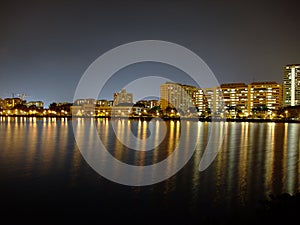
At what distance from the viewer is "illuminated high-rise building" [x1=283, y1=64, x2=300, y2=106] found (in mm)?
150125

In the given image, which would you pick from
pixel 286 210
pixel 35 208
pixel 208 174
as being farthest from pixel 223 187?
pixel 35 208

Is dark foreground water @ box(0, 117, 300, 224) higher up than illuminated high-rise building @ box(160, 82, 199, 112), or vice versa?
illuminated high-rise building @ box(160, 82, 199, 112)

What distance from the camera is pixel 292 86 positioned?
153000 millimetres

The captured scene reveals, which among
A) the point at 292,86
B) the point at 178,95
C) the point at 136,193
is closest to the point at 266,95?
the point at 292,86

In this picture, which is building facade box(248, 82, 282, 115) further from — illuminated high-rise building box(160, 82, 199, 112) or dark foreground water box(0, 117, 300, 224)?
dark foreground water box(0, 117, 300, 224)

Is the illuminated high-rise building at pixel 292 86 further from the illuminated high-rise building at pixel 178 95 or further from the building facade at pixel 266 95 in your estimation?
the illuminated high-rise building at pixel 178 95

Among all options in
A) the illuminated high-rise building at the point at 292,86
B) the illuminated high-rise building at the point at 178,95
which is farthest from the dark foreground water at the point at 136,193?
the illuminated high-rise building at the point at 178,95

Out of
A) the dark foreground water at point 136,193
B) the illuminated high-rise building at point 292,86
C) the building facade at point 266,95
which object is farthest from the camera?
the illuminated high-rise building at point 292,86

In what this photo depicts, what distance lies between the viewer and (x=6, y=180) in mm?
10125

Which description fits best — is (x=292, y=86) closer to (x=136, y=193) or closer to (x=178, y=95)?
(x=178, y=95)

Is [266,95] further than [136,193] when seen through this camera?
Yes

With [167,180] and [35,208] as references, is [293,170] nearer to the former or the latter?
[167,180]

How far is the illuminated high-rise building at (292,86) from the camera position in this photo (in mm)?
150125

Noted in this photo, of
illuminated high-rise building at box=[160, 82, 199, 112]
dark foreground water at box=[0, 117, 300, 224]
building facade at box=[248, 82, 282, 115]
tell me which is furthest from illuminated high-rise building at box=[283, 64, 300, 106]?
dark foreground water at box=[0, 117, 300, 224]
